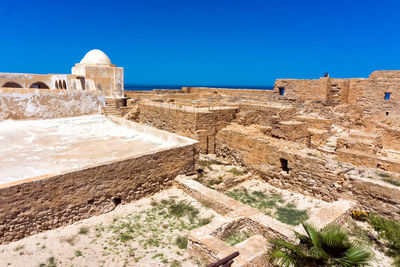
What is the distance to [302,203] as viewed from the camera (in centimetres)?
746

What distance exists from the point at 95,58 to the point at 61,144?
43.6 ft

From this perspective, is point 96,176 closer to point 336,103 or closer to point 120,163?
point 120,163

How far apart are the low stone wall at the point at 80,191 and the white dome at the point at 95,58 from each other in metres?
14.9

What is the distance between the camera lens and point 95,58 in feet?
64.7

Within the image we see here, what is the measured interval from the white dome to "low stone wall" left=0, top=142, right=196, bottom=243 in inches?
587

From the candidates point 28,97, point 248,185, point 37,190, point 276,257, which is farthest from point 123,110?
point 276,257

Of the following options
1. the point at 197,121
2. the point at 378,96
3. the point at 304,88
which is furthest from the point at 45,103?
the point at 378,96

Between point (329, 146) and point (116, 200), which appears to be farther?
point (329, 146)

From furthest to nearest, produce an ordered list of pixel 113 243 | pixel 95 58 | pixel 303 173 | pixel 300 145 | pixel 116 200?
1. pixel 95 58
2. pixel 300 145
3. pixel 303 173
4. pixel 116 200
5. pixel 113 243

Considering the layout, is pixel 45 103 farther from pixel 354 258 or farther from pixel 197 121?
pixel 354 258

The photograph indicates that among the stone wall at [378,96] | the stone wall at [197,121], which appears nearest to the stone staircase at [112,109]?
the stone wall at [197,121]

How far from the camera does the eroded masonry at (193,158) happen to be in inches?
210

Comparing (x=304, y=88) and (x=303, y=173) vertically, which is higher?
(x=304, y=88)

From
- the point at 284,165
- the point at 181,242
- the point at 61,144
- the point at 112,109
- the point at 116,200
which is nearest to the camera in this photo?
the point at 181,242
